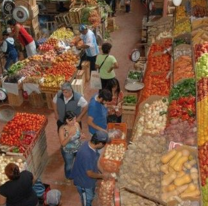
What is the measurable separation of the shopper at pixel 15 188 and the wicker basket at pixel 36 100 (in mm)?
4620

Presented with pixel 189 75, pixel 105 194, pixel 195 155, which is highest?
pixel 189 75

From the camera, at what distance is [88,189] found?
5.46m

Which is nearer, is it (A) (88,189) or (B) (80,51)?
(A) (88,189)

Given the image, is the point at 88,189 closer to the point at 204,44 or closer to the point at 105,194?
the point at 105,194

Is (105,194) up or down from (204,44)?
down

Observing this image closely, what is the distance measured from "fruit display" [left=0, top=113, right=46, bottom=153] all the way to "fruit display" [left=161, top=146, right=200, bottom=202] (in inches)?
110

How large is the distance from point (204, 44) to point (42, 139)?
163 inches

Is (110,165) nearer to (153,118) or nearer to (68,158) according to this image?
(68,158)

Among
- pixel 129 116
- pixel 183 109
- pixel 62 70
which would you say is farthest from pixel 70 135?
pixel 62 70

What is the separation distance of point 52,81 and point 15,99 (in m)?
1.23

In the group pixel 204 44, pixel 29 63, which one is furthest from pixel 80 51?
pixel 204 44

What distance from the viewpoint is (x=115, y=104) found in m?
7.86

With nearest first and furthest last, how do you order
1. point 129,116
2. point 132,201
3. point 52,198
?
point 132,201, point 52,198, point 129,116

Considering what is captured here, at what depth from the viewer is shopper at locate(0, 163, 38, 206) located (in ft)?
15.8
